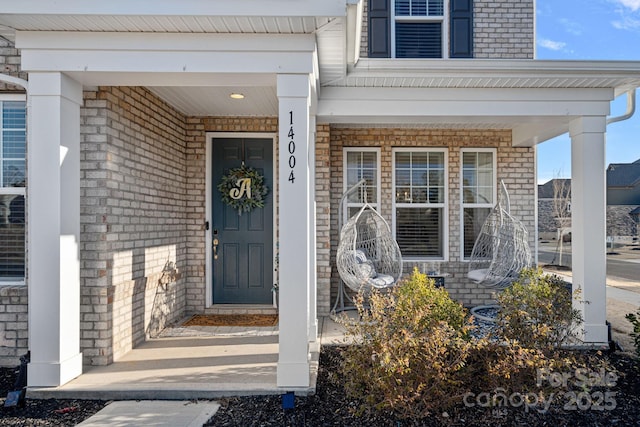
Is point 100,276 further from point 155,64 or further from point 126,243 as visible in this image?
point 155,64

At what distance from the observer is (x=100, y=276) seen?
134 inches

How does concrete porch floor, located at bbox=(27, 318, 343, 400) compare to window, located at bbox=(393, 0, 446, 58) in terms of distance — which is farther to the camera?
window, located at bbox=(393, 0, 446, 58)

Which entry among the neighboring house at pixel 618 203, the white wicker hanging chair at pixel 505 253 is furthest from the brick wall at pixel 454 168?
the neighboring house at pixel 618 203

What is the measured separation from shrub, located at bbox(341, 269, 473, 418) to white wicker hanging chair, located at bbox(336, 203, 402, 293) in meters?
1.44

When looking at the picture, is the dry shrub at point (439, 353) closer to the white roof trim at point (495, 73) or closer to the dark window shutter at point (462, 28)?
the white roof trim at point (495, 73)

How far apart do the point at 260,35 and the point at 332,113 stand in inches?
54.0

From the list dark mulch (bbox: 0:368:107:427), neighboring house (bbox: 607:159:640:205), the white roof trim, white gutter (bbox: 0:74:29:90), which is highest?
neighboring house (bbox: 607:159:640:205)

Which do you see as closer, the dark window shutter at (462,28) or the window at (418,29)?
the dark window shutter at (462,28)

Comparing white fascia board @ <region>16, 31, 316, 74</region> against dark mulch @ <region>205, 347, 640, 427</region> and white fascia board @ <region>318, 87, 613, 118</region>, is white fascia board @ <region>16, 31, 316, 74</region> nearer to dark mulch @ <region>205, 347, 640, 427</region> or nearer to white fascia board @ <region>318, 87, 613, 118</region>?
white fascia board @ <region>318, 87, 613, 118</region>

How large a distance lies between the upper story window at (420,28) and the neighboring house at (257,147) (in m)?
0.02

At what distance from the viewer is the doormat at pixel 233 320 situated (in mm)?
4703

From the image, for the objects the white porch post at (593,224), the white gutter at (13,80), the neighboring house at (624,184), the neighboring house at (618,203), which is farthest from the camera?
the neighboring house at (624,184)

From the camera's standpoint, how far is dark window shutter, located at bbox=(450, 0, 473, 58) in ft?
18.6

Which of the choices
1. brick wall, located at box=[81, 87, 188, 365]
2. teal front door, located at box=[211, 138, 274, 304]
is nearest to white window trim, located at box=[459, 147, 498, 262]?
teal front door, located at box=[211, 138, 274, 304]
